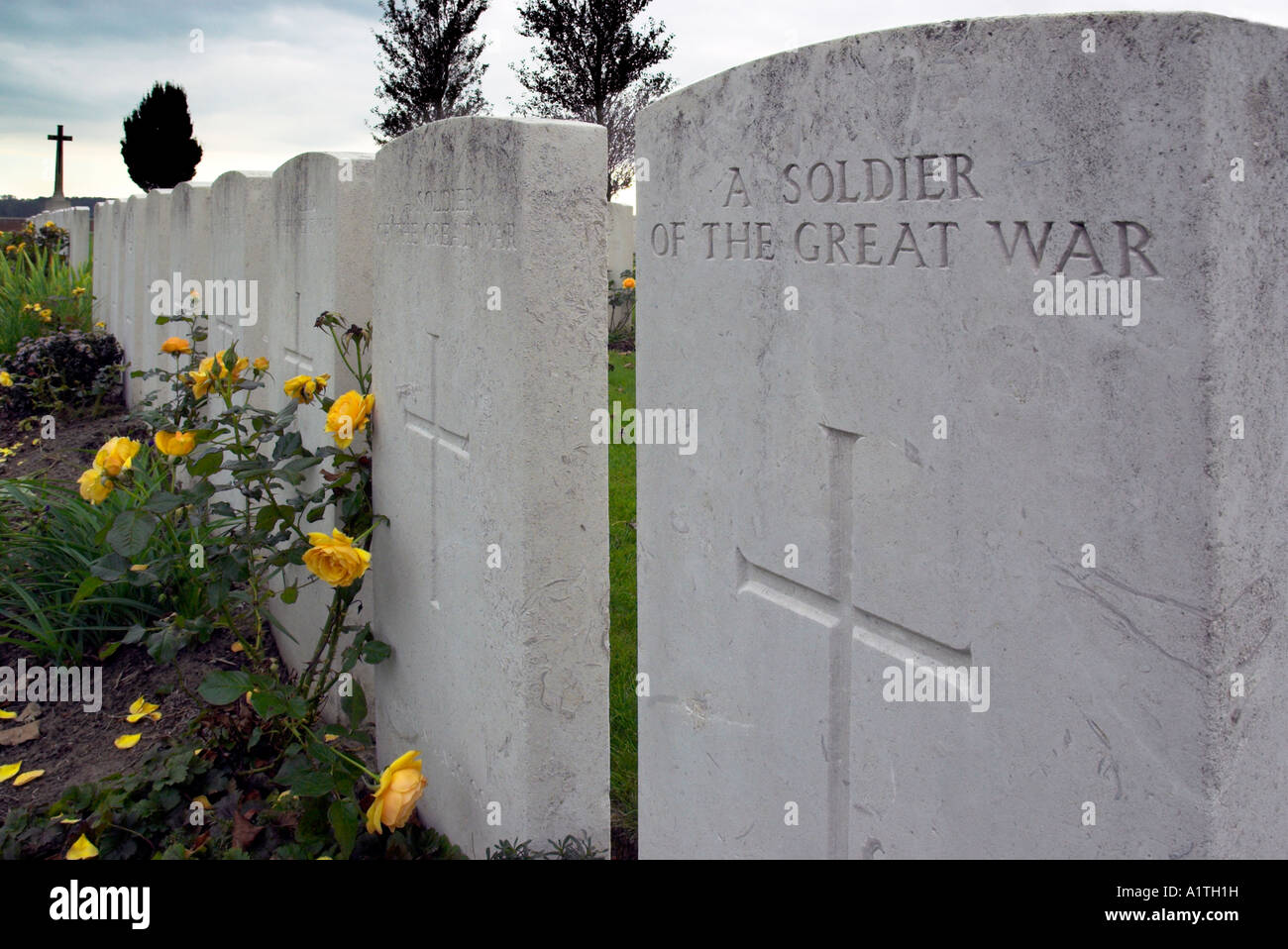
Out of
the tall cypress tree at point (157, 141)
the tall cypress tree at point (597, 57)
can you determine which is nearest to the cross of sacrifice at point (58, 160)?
the tall cypress tree at point (157, 141)

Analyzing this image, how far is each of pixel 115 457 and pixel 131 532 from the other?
0.24m

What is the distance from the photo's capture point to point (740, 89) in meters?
1.90

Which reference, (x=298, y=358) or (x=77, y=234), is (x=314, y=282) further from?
(x=77, y=234)

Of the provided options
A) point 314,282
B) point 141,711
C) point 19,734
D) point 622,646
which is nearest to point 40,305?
point 19,734

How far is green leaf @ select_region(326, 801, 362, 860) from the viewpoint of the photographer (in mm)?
2871

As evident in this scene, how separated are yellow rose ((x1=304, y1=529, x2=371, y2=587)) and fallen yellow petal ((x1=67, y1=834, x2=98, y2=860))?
94cm

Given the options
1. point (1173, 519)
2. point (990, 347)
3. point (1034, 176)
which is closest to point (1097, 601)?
point (1173, 519)

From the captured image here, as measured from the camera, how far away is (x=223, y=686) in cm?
308

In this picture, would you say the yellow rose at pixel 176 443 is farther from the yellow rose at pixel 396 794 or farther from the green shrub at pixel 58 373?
the green shrub at pixel 58 373

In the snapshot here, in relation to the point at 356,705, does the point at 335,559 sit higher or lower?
higher

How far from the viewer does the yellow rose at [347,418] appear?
335 centimetres

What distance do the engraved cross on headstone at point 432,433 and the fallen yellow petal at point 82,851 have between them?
1081 mm

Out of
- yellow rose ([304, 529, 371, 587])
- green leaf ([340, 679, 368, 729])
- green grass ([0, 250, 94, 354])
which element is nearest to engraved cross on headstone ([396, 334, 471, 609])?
yellow rose ([304, 529, 371, 587])
